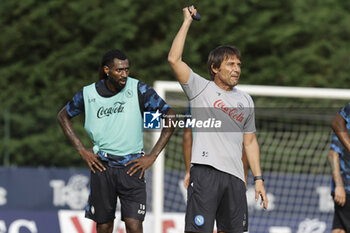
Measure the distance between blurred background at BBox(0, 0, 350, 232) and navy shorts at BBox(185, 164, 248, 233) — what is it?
46.2 feet

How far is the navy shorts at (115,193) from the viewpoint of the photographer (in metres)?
6.20

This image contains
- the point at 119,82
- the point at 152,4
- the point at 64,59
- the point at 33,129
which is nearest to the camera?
the point at 119,82

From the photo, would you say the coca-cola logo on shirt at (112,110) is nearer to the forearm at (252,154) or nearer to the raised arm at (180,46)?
the raised arm at (180,46)

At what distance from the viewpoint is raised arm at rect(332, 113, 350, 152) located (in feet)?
21.4

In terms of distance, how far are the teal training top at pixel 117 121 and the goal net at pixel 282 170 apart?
8.98ft

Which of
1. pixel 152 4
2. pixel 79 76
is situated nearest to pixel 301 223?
pixel 79 76

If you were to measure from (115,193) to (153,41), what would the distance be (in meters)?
18.6

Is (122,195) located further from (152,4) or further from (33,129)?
(152,4)

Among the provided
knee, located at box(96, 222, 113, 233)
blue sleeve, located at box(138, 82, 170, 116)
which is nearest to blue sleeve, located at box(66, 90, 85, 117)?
blue sleeve, located at box(138, 82, 170, 116)

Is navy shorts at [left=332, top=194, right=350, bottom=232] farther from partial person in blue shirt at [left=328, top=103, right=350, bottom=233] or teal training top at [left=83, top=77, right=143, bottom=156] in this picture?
teal training top at [left=83, top=77, right=143, bottom=156]

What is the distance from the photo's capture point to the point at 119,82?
6.16 m

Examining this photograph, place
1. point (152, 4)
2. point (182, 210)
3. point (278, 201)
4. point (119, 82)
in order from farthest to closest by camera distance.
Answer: point (152, 4) < point (278, 201) < point (182, 210) < point (119, 82)

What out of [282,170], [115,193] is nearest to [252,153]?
[115,193]

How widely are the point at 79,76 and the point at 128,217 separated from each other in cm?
1688
